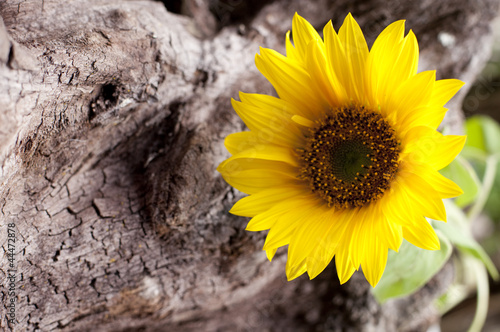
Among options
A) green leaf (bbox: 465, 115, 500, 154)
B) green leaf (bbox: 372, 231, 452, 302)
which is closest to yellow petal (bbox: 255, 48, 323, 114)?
green leaf (bbox: 372, 231, 452, 302)

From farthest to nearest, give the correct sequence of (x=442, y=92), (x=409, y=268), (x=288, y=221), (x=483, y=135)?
(x=483, y=135)
(x=409, y=268)
(x=288, y=221)
(x=442, y=92)

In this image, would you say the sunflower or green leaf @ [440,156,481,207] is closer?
the sunflower

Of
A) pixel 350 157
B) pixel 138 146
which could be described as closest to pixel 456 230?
pixel 350 157

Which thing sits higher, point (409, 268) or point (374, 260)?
point (374, 260)

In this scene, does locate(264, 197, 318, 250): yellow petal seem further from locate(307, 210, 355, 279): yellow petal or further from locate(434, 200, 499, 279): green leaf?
locate(434, 200, 499, 279): green leaf

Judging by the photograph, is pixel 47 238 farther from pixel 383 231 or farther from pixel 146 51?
pixel 383 231

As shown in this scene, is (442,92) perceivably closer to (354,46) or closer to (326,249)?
(354,46)
